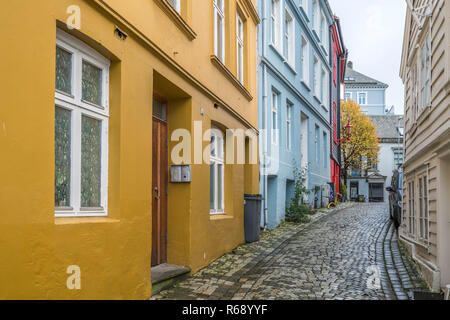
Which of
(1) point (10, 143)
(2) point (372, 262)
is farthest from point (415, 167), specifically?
(1) point (10, 143)

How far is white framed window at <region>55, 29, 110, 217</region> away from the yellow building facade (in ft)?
0.04

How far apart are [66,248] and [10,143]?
1.11m

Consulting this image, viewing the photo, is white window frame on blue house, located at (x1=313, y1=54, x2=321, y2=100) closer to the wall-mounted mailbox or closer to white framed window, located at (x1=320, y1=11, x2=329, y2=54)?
white framed window, located at (x1=320, y1=11, x2=329, y2=54)

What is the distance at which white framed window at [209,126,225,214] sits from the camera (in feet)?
30.1

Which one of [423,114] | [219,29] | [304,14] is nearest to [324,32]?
[304,14]

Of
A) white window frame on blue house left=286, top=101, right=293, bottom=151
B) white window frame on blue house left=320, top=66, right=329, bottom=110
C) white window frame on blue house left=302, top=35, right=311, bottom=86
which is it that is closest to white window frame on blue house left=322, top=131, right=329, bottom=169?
white window frame on blue house left=320, top=66, right=329, bottom=110

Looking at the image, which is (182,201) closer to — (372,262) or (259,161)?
(372,262)

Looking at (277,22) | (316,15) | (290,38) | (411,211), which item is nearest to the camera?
(411,211)

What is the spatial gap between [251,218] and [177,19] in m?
5.22

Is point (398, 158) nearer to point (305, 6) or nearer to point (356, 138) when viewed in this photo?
point (356, 138)

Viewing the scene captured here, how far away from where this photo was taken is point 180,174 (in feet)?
24.4

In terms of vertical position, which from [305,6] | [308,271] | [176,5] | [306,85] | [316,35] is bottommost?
[308,271]

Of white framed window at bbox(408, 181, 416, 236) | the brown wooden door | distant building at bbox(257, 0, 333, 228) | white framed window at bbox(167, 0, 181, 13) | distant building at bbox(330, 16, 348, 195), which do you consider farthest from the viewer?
distant building at bbox(330, 16, 348, 195)

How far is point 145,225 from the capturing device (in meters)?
5.78
